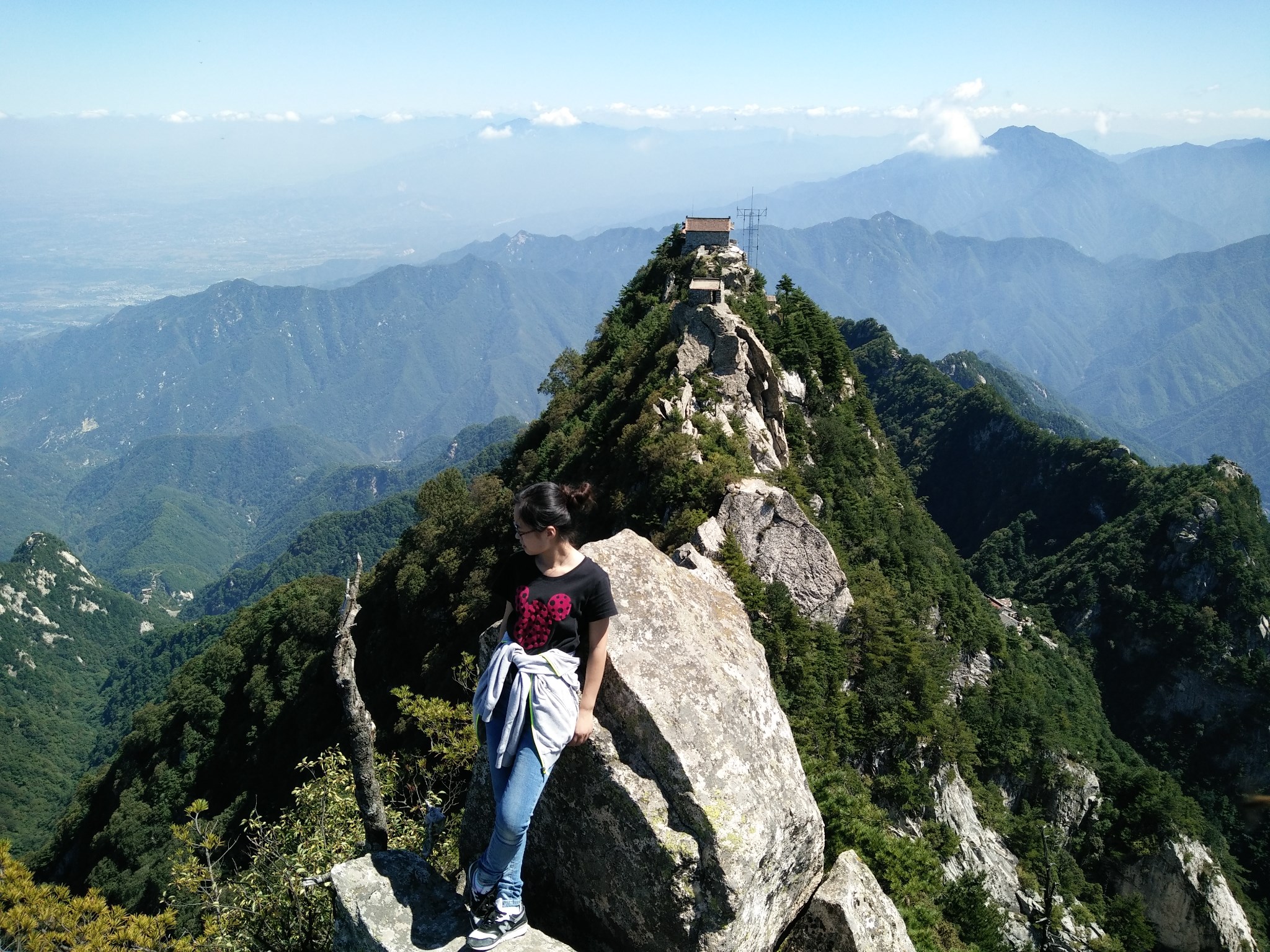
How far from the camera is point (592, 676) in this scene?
22.9ft

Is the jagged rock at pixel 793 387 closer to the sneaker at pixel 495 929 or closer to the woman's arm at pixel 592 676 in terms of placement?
the woman's arm at pixel 592 676

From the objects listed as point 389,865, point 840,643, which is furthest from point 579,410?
point 389,865

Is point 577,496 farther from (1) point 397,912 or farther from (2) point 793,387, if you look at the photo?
(2) point 793,387

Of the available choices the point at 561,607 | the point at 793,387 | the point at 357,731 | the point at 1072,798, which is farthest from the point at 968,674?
the point at 561,607

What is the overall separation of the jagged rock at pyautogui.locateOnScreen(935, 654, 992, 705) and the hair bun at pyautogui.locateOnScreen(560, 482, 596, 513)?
34101 millimetres

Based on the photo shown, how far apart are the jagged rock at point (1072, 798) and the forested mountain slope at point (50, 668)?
107931mm

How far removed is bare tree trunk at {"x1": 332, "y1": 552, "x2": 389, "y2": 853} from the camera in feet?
28.4

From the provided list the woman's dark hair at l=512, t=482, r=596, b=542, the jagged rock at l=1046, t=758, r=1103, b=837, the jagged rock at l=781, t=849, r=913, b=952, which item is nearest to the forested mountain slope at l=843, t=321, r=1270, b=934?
the jagged rock at l=1046, t=758, r=1103, b=837

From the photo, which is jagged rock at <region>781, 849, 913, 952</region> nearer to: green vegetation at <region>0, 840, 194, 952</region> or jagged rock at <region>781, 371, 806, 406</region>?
green vegetation at <region>0, 840, 194, 952</region>

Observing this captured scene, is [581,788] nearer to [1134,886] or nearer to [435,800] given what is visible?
[435,800]

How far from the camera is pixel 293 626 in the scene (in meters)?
55.6

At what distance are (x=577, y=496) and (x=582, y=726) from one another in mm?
2197

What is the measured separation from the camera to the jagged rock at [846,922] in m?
8.52

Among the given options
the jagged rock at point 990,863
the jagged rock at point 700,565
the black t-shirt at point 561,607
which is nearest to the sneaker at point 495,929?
the black t-shirt at point 561,607
